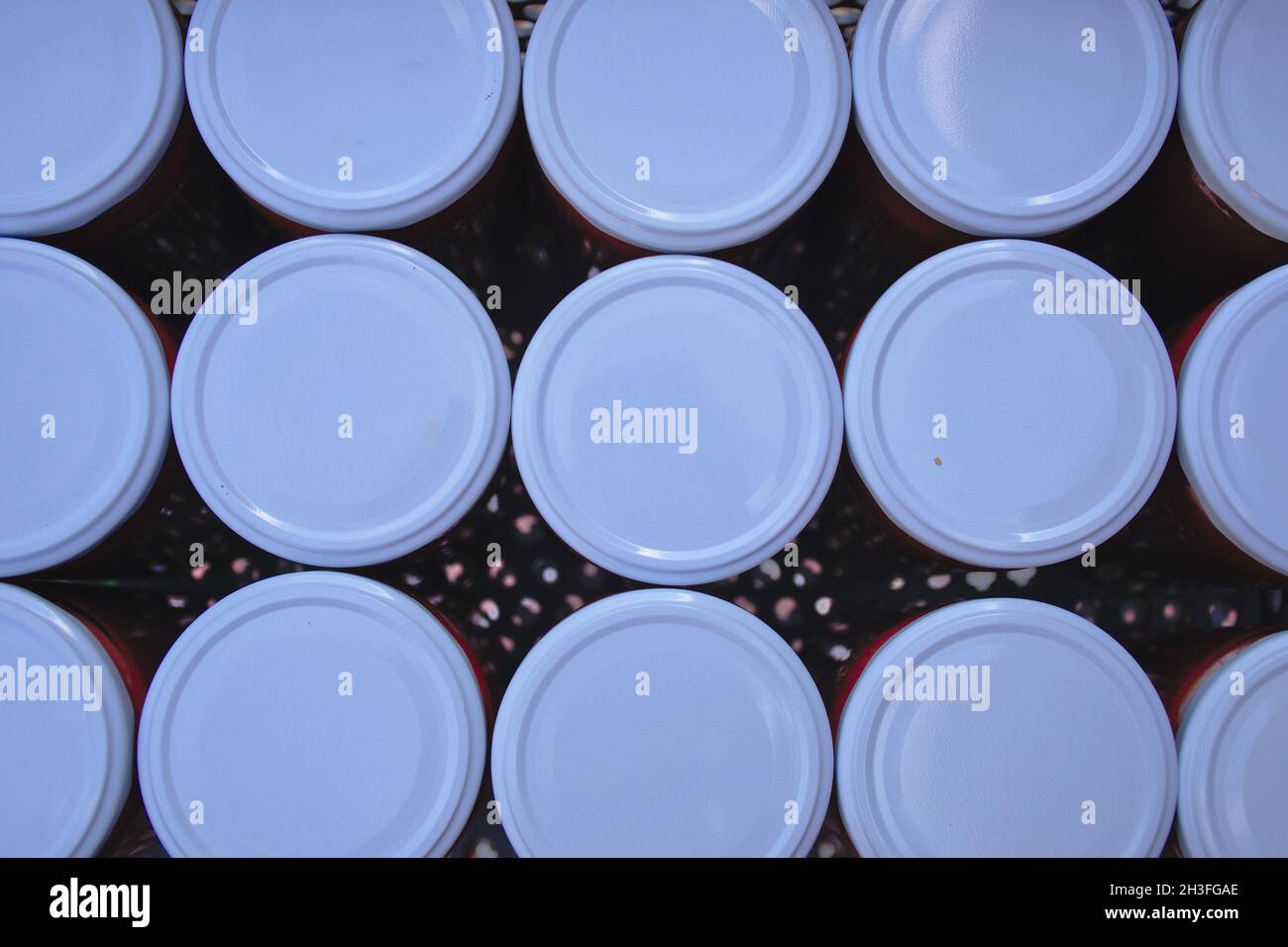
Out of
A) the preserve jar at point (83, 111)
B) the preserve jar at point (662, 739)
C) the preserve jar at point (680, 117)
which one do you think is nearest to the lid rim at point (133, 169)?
the preserve jar at point (83, 111)

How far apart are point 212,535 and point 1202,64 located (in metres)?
0.88

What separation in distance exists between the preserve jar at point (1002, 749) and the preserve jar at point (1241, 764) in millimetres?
23

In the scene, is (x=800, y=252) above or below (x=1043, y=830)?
above

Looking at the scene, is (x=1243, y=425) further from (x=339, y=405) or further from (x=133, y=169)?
(x=133, y=169)

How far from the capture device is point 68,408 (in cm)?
58

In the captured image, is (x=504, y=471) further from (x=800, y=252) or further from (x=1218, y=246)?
(x=1218, y=246)

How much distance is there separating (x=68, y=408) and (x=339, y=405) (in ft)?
0.66

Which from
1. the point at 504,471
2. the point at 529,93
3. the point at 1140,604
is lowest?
the point at 1140,604

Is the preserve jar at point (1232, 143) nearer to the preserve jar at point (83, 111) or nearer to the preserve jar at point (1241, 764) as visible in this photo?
the preserve jar at point (1241, 764)

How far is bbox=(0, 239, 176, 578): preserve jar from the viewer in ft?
1.88

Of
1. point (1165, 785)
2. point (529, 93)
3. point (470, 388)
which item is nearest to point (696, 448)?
point (470, 388)

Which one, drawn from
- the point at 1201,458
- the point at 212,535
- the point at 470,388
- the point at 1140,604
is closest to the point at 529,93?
the point at 470,388

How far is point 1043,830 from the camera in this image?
0.58 m

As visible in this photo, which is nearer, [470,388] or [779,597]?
[470,388]
